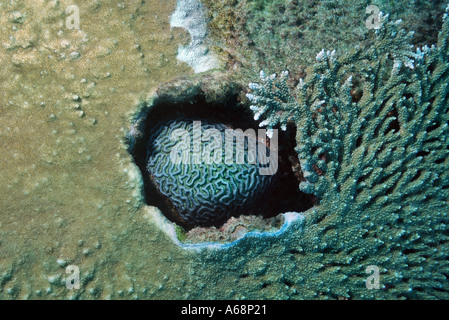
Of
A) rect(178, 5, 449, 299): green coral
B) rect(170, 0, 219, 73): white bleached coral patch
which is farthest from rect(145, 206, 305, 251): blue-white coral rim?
rect(170, 0, 219, 73): white bleached coral patch

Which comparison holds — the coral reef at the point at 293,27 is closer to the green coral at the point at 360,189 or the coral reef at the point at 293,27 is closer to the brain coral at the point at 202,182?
the green coral at the point at 360,189

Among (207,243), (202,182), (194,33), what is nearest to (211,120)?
(202,182)

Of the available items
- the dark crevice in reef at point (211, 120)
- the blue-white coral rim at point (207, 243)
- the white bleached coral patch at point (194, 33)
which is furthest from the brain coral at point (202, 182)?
the white bleached coral patch at point (194, 33)

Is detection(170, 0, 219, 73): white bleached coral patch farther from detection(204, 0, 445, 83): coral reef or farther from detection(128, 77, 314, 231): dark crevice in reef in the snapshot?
detection(128, 77, 314, 231): dark crevice in reef

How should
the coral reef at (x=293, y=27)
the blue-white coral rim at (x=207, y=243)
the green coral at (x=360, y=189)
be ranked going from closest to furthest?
1. the blue-white coral rim at (x=207, y=243)
2. the green coral at (x=360, y=189)
3. the coral reef at (x=293, y=27)

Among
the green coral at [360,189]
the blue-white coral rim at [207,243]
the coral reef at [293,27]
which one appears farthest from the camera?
the coral reef at [293,27]
